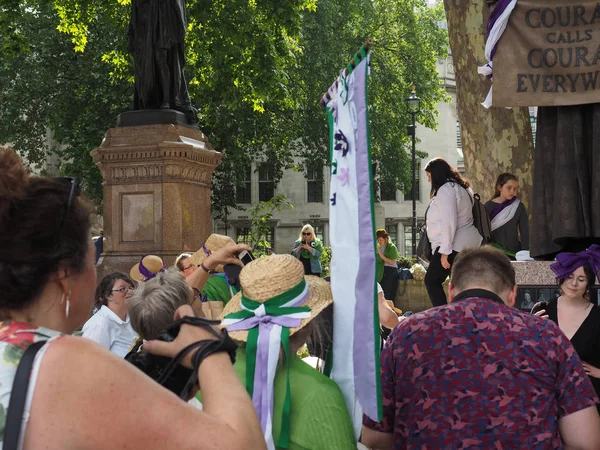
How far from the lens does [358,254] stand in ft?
9.98

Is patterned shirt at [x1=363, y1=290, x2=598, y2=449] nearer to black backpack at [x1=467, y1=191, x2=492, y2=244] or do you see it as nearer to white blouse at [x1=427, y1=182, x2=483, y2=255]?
white blouse at [x1=427, y1=182, x2=483, y2=255]

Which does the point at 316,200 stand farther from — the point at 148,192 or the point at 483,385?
the point at 483,385

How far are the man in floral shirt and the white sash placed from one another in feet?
18.1

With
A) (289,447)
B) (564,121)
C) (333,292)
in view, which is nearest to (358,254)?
(333,292)

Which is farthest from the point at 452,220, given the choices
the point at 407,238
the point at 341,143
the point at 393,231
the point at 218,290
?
the point at 407,238

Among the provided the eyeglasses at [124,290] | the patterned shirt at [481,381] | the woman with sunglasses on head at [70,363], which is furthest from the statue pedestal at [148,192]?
the woman with sunglasses on head at [70,363]

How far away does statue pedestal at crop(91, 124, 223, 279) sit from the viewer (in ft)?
35.4

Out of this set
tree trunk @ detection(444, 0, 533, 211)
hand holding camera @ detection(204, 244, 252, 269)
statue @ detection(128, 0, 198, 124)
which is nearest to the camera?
hand holding camera @ detection(204, 244, 252, 269)

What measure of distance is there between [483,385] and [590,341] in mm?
1977

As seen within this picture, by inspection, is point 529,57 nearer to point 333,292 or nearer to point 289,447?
point 333,292

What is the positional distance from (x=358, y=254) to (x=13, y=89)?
29.9 m

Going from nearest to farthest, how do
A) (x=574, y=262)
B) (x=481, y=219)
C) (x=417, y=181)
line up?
(x=574, y=262) → (x=481, y=219) → (x=417, y=181)

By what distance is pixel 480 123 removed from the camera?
1244 cm

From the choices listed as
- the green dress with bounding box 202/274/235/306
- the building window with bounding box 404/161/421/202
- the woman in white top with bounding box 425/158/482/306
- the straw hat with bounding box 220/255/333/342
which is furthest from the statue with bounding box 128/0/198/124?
the building window with bounding box 404/161/421/202
